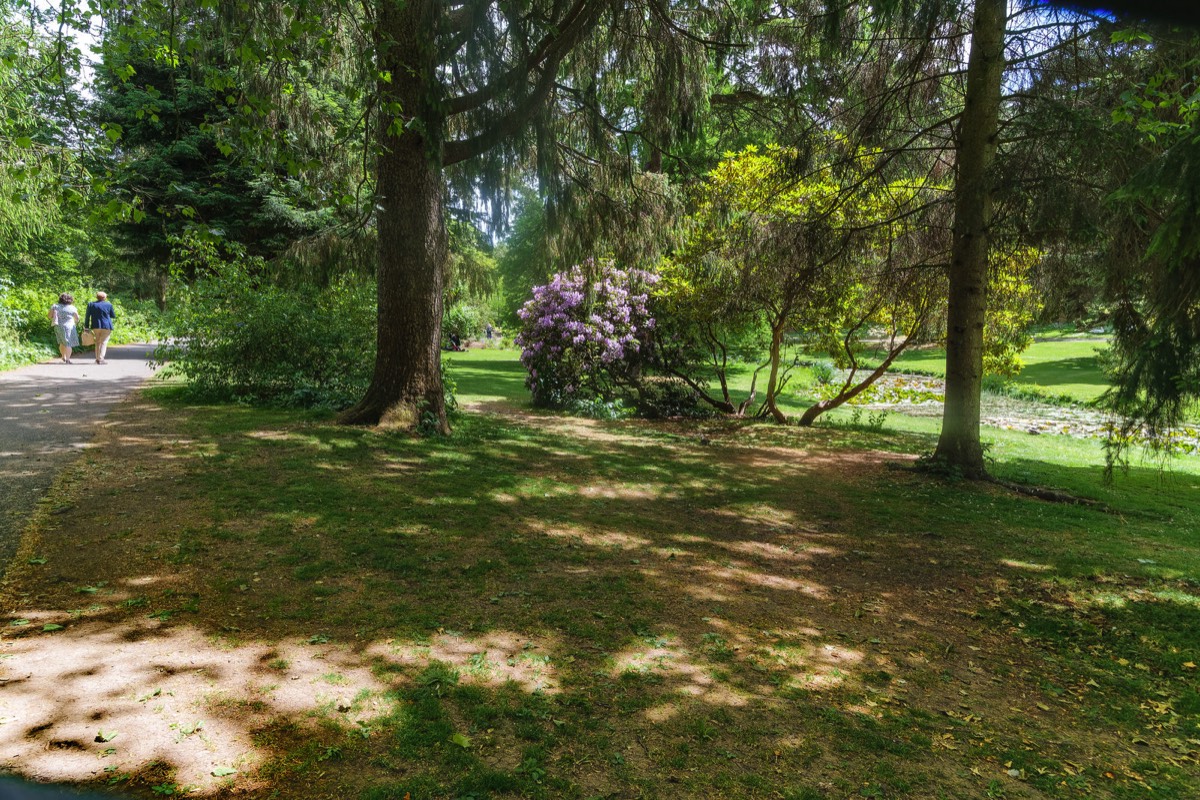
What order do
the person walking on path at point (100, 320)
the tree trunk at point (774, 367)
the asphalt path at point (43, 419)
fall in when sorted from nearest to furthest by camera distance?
1. the asphalt path at point (43, 419)
2. the tree trunk at point (774, 367)
3. the person walking on path at point (100, 320)

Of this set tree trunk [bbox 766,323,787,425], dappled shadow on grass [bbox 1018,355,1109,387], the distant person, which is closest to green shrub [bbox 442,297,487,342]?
the distant person

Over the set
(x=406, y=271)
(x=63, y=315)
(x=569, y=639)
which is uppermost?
(x=406, y=271)

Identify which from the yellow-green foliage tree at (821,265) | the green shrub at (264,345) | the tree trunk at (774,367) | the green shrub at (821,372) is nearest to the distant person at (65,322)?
the green shrub at (264,345)

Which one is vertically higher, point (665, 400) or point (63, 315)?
point (63, 315)

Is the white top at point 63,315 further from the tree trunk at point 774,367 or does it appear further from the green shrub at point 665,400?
the tree trunk at point 774,367

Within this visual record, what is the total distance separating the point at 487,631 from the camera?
379cm

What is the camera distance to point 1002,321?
11062mm

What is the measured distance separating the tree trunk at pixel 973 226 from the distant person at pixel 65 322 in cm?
1609

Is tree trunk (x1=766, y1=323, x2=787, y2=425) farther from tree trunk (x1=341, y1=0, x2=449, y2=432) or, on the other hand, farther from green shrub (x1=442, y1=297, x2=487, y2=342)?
green shrub (x1=442, y1=297, x2=487, y2=342)

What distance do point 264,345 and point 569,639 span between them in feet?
29.2

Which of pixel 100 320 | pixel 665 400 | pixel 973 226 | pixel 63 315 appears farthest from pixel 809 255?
pixel 100 320

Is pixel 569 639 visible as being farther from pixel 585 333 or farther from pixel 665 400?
pixel 665 400

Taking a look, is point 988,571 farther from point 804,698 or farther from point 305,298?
point 305,298

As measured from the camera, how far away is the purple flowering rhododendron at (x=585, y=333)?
13.4 meters
